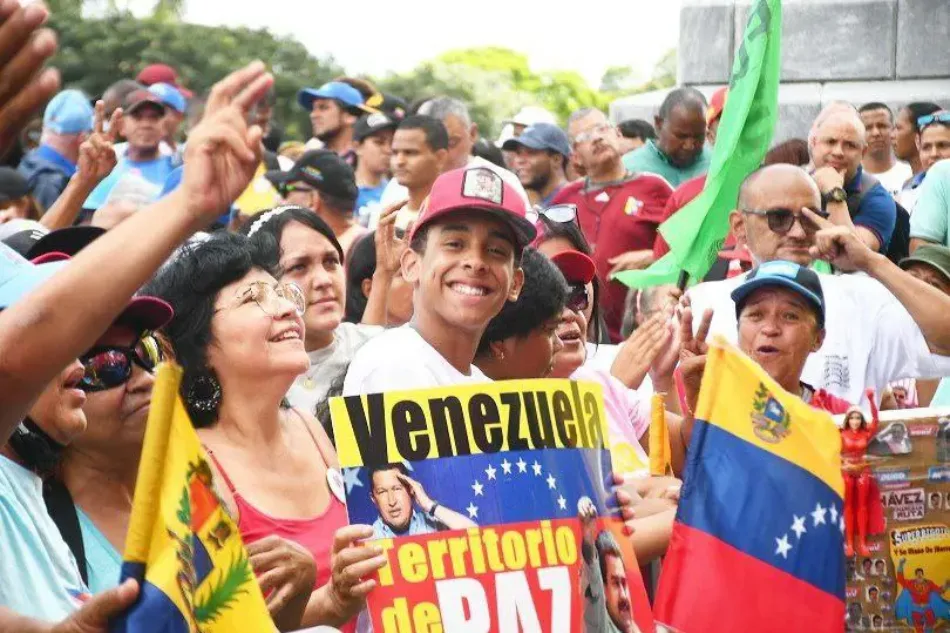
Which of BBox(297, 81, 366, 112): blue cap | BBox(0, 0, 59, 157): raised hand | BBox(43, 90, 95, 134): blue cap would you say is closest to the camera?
BBox(0, 0, 59, 157): raised hand

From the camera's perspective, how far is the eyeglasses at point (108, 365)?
368cm

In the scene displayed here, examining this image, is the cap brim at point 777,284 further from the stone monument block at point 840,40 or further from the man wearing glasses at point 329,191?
the stone monument block at point 840,40

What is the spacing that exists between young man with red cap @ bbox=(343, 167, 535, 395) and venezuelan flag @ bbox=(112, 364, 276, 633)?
145cm

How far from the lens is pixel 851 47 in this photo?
1219cm

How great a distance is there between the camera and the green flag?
22.2ft

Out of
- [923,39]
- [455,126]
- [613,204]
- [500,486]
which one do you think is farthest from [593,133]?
[500,486]

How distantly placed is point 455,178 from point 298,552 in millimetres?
1261

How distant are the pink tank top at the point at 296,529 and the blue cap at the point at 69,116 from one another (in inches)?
270

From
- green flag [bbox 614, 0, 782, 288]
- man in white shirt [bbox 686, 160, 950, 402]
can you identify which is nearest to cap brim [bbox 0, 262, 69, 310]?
man in white shirt [bbox 686, 160, 950, 402]

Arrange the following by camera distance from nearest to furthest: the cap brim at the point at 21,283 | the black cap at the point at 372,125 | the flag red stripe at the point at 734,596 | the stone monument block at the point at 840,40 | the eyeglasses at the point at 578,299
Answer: the cap brim at the point at 21,283
the flag red stripe at the point at 734,596
the eyeglasses at the point at 578,299
the black cap at the point at 372,125
the stone monument block at the point at 840,40

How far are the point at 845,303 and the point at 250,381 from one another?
2764 millimetres

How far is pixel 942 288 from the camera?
687 centimetres

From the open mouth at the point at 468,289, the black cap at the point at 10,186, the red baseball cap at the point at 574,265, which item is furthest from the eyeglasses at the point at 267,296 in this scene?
the black cap at the point at 10,186

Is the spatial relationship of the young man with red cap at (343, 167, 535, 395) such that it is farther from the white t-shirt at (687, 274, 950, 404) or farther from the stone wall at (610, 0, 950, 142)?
the stone wall at (610, 0, 950, 142)
